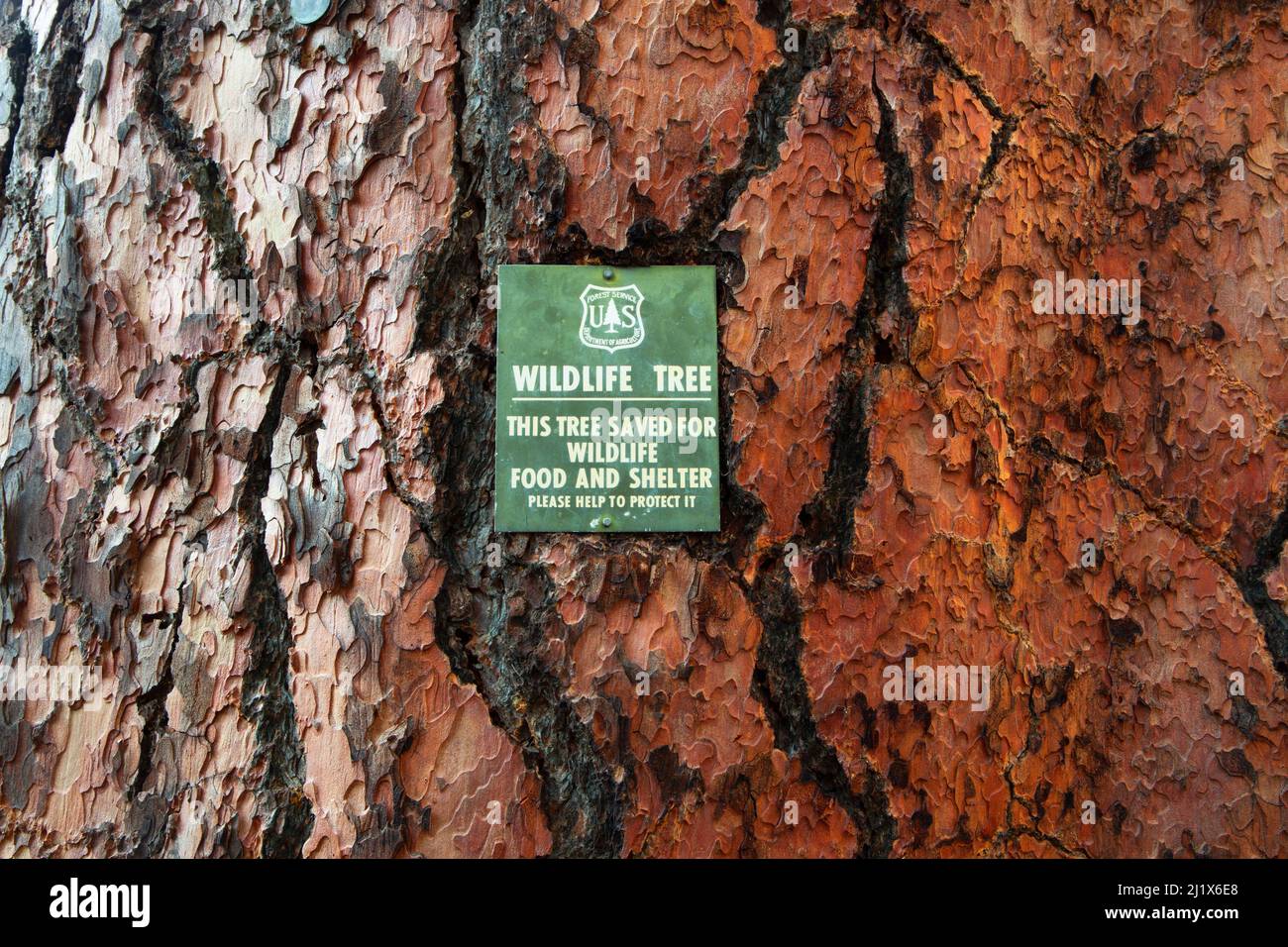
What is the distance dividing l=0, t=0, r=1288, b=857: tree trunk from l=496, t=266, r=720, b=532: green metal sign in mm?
27

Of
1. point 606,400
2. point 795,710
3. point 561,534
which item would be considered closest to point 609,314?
point 606,400

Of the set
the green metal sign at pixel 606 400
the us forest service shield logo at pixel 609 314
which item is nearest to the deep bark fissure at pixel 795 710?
the green metal sign at pixel 606 400

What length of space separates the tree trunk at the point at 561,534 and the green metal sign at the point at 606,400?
3 cm

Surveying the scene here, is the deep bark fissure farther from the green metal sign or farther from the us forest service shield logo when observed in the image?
the us forest service shield logo

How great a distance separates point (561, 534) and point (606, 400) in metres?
0.18

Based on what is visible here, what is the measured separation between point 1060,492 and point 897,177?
→ 0.49 meters

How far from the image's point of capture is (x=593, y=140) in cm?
112

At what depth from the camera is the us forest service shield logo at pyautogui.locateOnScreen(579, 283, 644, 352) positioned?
1.13 meters

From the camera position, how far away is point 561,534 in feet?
3.65

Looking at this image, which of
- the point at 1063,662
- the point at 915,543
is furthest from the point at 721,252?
the point at 1063,662

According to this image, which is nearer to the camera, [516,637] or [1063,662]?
[516,637]

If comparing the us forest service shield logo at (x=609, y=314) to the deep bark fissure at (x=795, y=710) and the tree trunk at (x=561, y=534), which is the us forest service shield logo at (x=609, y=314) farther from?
the deep bark fissure at (x=795, y=710)

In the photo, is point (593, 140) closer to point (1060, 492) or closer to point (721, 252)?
point (721, 252)

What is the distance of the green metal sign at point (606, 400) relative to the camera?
1114mm
